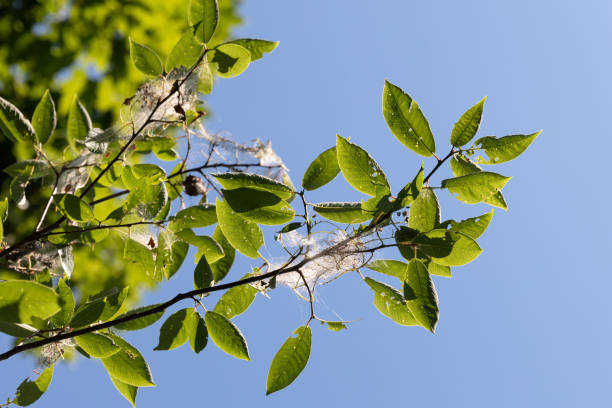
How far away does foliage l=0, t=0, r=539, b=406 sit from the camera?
1096 mm

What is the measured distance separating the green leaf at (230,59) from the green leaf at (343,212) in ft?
1.78

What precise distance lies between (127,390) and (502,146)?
1.15 m

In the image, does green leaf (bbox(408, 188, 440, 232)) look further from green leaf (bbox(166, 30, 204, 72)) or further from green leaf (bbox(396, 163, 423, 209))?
green leaf (bbox(166, 30, 204, 72))

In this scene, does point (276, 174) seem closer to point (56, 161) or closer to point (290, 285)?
point (290, 285)

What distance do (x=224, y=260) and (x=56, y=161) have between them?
0.77 metres

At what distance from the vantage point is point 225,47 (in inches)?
57.0

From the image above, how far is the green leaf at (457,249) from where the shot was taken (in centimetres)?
108

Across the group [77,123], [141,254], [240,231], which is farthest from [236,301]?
[77,123]

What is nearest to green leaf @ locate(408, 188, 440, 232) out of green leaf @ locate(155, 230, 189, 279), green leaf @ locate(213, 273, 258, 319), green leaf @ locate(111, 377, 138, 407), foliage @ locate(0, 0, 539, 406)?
foliage @ locate(0, 0, 539, 406)

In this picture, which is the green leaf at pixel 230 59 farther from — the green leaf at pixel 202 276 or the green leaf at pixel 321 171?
the green leaf at pixel 202 276

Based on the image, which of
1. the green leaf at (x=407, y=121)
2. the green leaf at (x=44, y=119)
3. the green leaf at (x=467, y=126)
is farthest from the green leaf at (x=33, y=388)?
the green leaf at (x=467, y=126)

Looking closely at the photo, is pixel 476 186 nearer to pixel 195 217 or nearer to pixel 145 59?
pixel 195 217

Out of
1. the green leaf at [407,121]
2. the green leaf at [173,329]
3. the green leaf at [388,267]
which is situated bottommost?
the green leaf at [388,267]

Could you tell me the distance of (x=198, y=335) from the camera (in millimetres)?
1336
